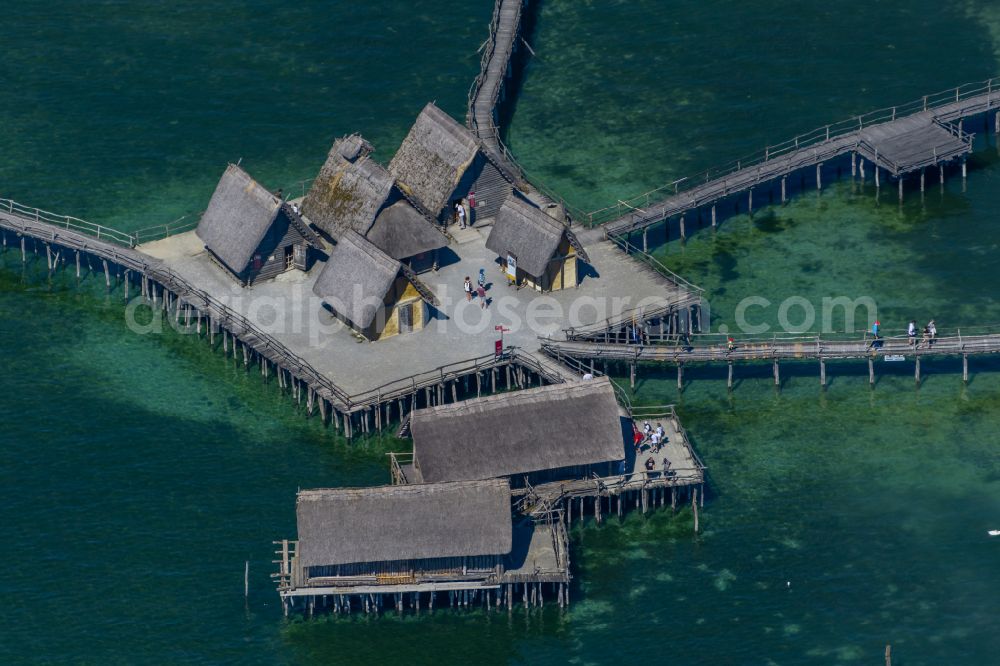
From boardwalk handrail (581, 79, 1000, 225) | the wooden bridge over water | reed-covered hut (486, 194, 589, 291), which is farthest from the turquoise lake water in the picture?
reed-covered hut (486, 194, 589, 291)

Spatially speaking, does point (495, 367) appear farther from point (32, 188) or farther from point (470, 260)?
point (32, 188)

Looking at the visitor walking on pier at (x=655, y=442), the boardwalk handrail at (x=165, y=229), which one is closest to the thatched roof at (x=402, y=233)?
the boardwalk handrail at (x=165, y=229)

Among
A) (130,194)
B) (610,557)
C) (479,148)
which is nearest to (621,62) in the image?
(479,148)

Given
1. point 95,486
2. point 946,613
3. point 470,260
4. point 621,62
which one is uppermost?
point 621,62

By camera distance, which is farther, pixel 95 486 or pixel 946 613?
pixel 95 486

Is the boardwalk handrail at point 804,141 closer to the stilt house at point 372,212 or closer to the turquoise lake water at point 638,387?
the turquoise lake water at point 638,387

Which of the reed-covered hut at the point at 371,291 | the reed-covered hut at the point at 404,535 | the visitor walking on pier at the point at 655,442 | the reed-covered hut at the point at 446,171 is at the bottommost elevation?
the reed-covered hut at the point at 404,535
